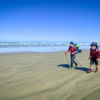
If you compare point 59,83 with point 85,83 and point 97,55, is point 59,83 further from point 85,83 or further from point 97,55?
point 97,55

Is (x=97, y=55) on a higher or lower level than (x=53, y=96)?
higher

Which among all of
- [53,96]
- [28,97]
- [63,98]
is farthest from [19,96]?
[63,98]

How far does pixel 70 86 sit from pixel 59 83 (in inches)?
23.0

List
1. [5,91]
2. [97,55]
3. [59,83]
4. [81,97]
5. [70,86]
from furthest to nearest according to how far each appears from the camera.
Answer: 1. [97,55]
2. [59,83]
3. [70,86]
4. [5,91]
5. [81,97]

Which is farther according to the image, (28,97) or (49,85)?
(49,85)

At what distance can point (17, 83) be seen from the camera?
556 centimetres

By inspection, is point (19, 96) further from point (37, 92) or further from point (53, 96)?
point (53, 96)

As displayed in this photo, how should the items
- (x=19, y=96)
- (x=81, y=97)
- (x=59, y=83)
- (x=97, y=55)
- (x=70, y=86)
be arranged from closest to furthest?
(x=81, y=97), (x=19, y=96), (x=70, y=86), (x=59, y=83), (x=97, y=55)

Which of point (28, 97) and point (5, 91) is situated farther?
point (5, 91)

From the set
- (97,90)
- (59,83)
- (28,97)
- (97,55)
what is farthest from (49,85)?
(97,55)

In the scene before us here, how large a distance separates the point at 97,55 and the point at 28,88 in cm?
438

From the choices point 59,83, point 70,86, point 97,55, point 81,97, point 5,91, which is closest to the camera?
point 81,97

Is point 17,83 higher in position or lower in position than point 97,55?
lower

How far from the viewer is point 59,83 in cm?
546
